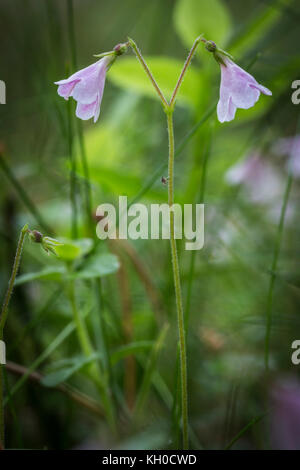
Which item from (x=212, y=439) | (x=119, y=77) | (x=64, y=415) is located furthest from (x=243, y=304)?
(x=119, y=77)

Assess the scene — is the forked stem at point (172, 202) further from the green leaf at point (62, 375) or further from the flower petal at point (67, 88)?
the green leaf at point (62, 375)

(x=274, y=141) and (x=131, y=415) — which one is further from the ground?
(x=274, y=141)

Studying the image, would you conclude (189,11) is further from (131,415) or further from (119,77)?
(131,415)

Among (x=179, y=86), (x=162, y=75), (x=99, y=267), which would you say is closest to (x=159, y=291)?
(x=99, y=267)

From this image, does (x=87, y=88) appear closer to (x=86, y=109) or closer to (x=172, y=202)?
(x=86, y=109)

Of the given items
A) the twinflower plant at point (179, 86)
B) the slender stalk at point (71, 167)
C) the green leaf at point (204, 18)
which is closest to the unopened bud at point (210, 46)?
the twinflower plant at point (179, 86)

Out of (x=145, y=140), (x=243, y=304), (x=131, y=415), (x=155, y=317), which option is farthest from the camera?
(x=145, y=140)

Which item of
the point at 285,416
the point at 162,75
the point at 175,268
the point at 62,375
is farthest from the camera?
the point at 162,75
